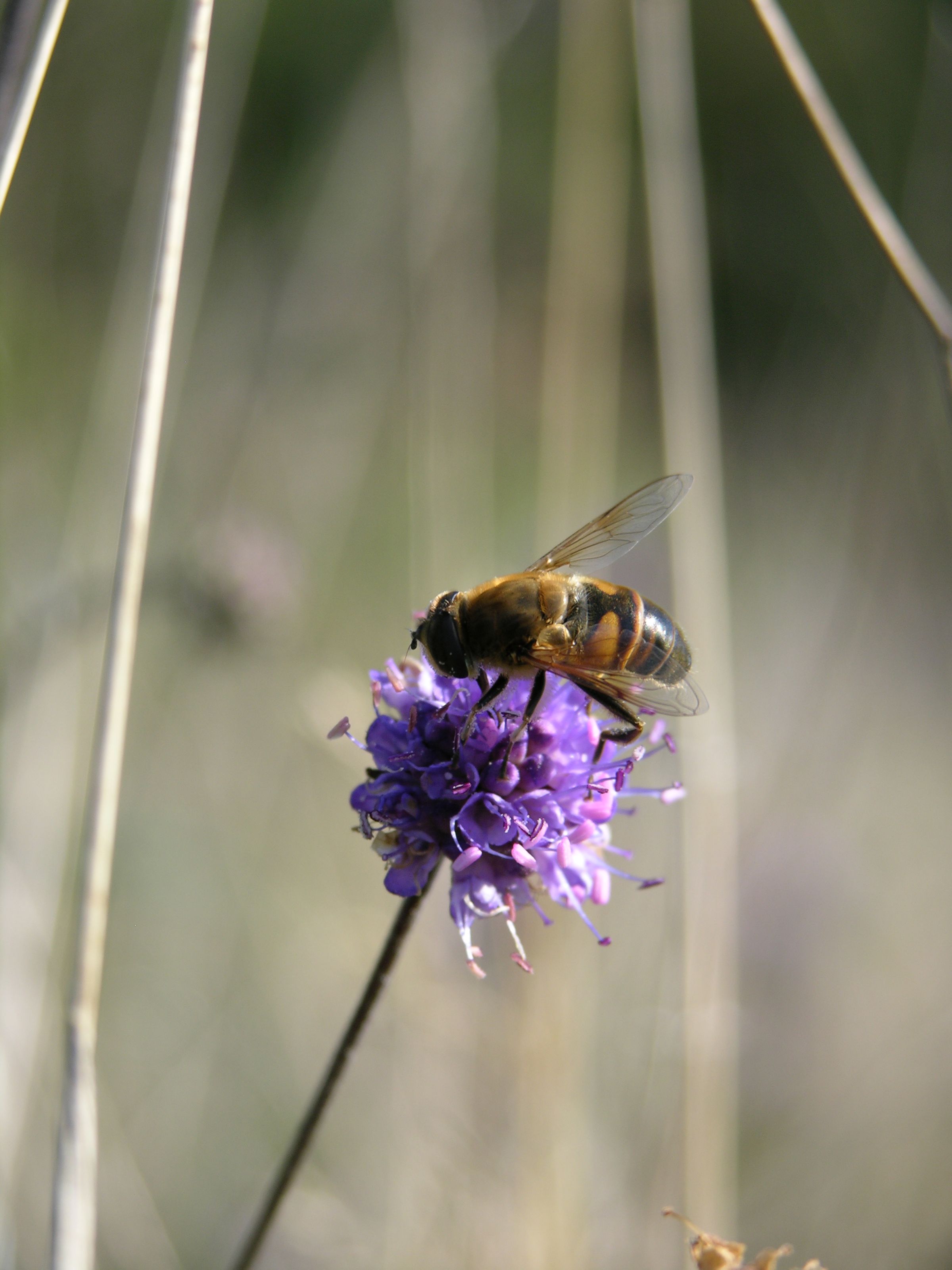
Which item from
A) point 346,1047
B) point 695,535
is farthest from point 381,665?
point 346,1047

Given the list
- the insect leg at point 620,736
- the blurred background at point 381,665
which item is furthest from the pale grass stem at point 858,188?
the blurred background at point 381,665

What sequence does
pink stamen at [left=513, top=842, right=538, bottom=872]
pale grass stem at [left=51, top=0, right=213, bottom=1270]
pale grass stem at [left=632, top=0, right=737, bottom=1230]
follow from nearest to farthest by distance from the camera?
1. pale grass stem at [left=51, top=0, right=213, bottom=1270]
2. pink stamen at [left=513, top=842, right=538, bottom=872]
3. pale grass stem at [left=632, top=0, right=737, bottom=1230]

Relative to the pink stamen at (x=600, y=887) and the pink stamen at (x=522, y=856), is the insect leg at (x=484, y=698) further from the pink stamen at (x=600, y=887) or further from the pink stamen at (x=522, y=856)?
the pink stamen at (x=600, y=887)

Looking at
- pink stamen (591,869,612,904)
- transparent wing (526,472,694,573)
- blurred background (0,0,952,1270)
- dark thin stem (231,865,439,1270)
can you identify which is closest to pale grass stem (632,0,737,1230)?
blurred background (0,0,952,1270)

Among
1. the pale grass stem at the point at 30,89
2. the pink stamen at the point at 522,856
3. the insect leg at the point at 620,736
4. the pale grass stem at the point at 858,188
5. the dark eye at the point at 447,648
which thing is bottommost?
the pink stamen at the point at 522,856

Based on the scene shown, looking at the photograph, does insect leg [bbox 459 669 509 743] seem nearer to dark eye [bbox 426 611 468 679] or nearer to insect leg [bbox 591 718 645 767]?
dark eye [bbox 426 611 468 679]
